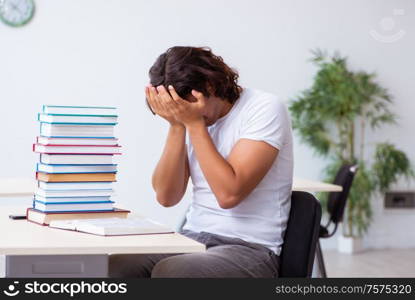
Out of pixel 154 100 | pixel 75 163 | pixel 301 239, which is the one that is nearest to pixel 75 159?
pixel 75 163

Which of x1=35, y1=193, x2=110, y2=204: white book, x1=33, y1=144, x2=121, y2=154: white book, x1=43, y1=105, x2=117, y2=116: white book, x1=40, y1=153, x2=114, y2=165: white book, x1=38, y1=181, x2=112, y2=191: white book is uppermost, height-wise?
x1=43, y1=105, x2=117, y2=116: white book

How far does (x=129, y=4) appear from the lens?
18.1 feet

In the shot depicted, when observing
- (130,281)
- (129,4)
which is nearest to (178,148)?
(130,281)

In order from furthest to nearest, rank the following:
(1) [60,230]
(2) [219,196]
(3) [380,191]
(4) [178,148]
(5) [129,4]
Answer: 1. (3) [380,191]
2. (5) [129,4]
3. (4) [178,148]
4. (2) [219,196]
5. (1) [60,230]

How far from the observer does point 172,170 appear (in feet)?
7.61

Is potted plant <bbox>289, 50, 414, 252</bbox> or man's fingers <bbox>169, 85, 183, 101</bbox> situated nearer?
man's fingers <bbox>169, 85, 183, 101</bbox>

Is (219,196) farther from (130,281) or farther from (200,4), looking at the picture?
(200,4)

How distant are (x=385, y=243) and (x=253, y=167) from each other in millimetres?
4292

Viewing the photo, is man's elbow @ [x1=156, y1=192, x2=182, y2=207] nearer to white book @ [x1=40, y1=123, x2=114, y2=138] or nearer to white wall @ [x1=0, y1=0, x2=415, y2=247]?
white book @ [x1=40, y1=123, x2=114, y2=138]

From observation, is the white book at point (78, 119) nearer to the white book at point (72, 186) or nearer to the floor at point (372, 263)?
the white book at point (72, 186)

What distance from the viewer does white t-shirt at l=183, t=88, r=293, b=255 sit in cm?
220

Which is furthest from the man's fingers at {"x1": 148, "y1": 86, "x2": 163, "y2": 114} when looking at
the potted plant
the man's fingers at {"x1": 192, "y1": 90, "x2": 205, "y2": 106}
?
the potted plant

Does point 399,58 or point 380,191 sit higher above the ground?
point 399,58

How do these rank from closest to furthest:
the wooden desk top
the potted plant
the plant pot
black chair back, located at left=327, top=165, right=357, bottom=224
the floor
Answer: the wooden desk top
black chair back, located at left=327, top=165, right=357, bottom=224
the floor
the potted plant
the plant pot
